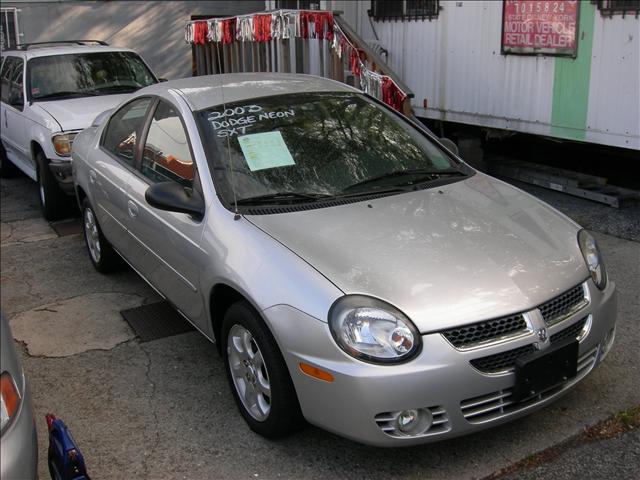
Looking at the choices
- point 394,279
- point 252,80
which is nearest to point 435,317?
point 394,279

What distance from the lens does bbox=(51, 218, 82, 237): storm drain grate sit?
23.2 feet

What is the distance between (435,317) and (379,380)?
345 mm

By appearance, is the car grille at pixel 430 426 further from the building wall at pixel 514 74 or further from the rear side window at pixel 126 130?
the building wall at pixel 514 74

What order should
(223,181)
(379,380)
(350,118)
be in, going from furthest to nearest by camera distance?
(350,118) → (223,181) → (379,380)

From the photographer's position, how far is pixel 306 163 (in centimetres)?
393

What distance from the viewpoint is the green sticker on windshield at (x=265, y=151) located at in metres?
3.88

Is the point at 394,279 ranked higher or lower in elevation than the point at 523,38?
lower

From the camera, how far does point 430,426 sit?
295 centimetres

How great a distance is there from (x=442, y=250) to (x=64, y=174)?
15.5 feet

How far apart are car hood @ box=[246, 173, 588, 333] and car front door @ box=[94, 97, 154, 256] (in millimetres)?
1576

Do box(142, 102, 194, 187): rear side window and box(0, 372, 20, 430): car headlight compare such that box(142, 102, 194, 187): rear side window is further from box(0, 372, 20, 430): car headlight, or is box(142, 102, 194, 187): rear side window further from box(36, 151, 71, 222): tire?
box(36, 151, 71, 222): tire

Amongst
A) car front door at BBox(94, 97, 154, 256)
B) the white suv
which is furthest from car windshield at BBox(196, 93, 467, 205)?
the white suv

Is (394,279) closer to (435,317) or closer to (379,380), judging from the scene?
(435,317)

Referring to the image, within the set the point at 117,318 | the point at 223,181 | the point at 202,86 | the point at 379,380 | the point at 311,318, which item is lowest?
the point at 117,318
